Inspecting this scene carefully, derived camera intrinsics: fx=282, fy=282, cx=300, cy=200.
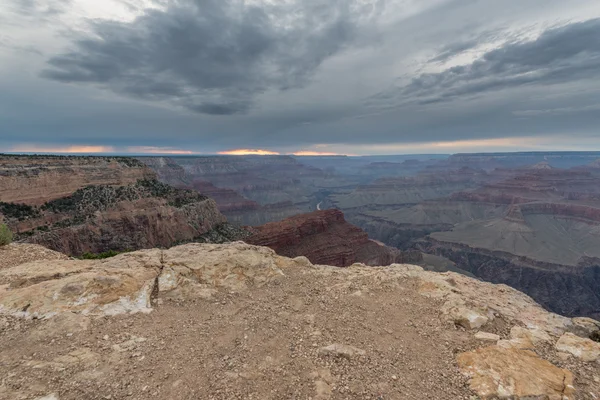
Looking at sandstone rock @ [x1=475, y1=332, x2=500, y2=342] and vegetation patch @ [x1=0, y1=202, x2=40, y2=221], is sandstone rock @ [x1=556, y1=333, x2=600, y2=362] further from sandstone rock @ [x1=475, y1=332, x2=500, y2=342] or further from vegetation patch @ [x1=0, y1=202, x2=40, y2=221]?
vegetation patch @ [x1=0, y1=202, x2=40, y2=221]

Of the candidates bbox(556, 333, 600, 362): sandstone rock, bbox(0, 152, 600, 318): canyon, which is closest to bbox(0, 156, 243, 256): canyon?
bbox(0, 152, 600, 318): canyon

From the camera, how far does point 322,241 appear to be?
7144 cm

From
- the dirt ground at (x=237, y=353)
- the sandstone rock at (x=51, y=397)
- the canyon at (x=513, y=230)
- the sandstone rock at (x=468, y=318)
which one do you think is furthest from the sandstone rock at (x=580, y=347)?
the canyon at (x=513, y=230)

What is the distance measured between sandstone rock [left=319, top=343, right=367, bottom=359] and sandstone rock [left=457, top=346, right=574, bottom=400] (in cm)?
278

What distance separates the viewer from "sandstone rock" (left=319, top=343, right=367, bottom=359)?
8.04m

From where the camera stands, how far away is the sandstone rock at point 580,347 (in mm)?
8070

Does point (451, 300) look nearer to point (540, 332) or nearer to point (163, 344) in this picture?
point (540, 332)

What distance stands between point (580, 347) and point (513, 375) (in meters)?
3.31

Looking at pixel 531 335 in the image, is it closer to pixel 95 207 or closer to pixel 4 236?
pixel 4 236

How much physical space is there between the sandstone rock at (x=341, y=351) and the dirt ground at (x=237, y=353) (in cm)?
11

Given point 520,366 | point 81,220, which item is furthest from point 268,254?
point 81,220

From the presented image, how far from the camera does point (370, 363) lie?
7.84 metres

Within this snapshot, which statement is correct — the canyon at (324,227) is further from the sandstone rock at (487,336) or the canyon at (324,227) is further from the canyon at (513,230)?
the sandstone rock at (487,336)

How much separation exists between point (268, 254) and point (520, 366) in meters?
10.9
